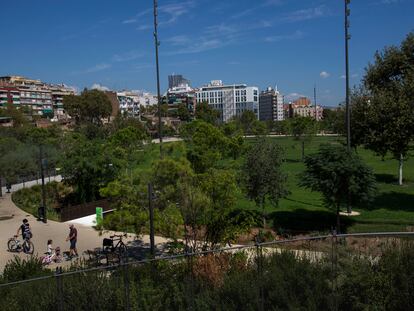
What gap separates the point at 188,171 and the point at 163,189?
3.43ft

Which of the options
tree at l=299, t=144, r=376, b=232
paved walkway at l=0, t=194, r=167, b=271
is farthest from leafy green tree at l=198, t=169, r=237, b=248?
tree at l=299, t=144, r=376, b=232

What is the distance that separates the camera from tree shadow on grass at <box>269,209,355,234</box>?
70.3 feet

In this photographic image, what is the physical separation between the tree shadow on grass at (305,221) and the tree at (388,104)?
5277 millimetres

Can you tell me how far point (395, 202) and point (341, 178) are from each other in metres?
7.95

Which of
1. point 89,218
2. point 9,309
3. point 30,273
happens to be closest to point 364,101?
point 89,218

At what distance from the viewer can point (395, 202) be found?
25703mm

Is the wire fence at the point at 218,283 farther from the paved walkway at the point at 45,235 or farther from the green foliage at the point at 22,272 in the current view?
the paved walkway at the point at 45,235

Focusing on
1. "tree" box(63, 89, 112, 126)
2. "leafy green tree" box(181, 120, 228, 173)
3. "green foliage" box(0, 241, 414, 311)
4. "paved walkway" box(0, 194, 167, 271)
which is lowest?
"paved walkway" box(0, 194, 167, 271)

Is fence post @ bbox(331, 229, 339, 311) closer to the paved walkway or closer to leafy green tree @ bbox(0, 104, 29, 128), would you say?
the paved walkway

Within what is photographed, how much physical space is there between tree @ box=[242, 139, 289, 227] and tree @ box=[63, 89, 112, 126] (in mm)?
89524

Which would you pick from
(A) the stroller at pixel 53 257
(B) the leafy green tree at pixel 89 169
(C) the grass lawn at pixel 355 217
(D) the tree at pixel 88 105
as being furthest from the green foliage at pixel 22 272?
(D) the tree at pixel 88 105

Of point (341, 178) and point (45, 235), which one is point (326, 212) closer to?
point (341, 178)

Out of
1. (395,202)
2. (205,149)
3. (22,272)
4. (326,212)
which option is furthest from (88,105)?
(22,272)

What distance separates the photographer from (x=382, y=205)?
82.0 ft
